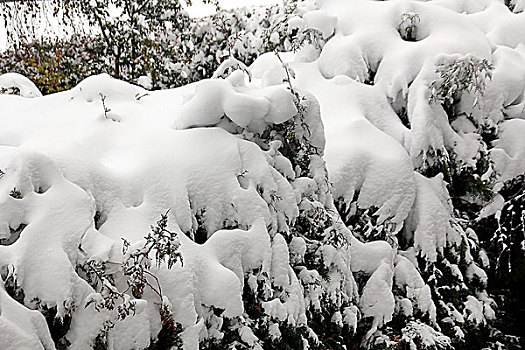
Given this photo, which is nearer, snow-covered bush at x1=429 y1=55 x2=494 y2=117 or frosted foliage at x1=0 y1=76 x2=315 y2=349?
frosted foliage at x1=0 y1=76 x2=315 y2=349

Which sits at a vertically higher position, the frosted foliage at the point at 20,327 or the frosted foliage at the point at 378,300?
the frosted foliage at the point at 20,327

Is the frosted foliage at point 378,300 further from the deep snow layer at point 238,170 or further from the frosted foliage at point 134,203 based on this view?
the frosted foliage at point 134,203

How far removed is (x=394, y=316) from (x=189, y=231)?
1.42 metres

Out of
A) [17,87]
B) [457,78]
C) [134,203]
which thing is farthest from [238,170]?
[17,87]

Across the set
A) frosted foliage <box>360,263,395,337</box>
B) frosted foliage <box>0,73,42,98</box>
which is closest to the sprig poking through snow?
frosted foliage <box>360,263,395,337</box>

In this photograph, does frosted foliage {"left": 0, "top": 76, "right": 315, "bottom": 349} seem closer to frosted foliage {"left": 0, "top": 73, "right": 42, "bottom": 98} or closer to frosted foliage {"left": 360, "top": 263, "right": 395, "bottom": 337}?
frosted foliage {"left": 360, "top": 263, "right": 395, "bottom": 337}

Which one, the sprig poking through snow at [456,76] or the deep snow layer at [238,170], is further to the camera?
the sprig poking through snow at [456,76]

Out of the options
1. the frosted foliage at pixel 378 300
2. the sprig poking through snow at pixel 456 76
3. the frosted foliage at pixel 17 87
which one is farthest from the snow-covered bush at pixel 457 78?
the frosted foliage at pixel 17 87

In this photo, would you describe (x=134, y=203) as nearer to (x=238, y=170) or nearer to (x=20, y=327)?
(x=238, y=170)

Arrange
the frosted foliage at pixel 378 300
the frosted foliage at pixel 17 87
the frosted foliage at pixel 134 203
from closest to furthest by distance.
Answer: the frosted foliage at pixel 134 203
the frosted foliage at pixel 378 300
the frosted foliage at pixel 17 87

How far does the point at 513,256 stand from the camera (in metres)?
3.66

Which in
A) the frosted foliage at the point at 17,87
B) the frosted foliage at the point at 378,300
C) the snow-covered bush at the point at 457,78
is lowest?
the frosted foliage at the point at 378,300

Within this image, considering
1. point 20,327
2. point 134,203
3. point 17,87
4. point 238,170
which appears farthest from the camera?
point 17,87

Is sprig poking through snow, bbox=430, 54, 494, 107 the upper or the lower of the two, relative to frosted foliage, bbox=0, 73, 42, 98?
upper
